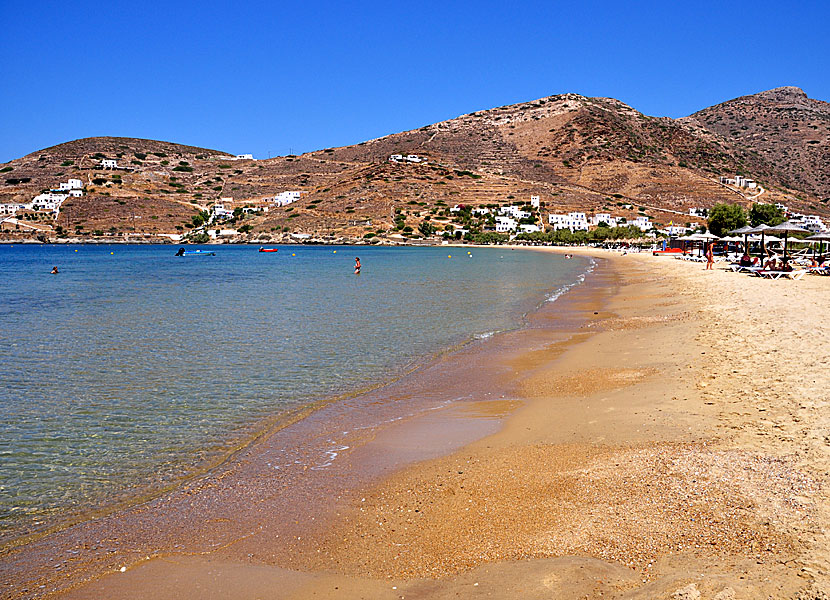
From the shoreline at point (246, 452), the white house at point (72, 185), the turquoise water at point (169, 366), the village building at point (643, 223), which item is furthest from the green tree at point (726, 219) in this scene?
the white house at point (72, 185)

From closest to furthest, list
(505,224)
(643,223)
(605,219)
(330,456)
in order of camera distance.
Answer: (330,456) < (643,223) < (605,219) < (505,224)

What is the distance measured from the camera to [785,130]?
151 metres

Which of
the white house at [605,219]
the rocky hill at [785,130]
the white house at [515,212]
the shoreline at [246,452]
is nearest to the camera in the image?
the shoreline at [246,452]

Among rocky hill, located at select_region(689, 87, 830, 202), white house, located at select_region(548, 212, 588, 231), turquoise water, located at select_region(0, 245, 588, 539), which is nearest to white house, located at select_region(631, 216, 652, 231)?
white house, located at select_region(548, 212, 588, 231)

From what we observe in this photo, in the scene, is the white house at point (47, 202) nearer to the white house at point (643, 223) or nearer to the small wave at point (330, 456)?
the white house at point (643, 223)

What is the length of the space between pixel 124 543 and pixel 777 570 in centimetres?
453

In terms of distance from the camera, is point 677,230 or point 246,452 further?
point 677,230

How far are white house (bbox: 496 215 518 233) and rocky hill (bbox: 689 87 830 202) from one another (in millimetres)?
63679

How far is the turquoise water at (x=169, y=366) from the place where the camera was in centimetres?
646

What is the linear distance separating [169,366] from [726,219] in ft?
201

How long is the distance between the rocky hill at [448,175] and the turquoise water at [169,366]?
277 ft

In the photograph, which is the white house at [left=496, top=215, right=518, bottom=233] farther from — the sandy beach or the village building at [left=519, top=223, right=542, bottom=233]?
the sandy beach

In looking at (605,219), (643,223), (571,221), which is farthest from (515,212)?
(643,223)

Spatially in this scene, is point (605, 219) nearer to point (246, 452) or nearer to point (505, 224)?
point (505, 224)
